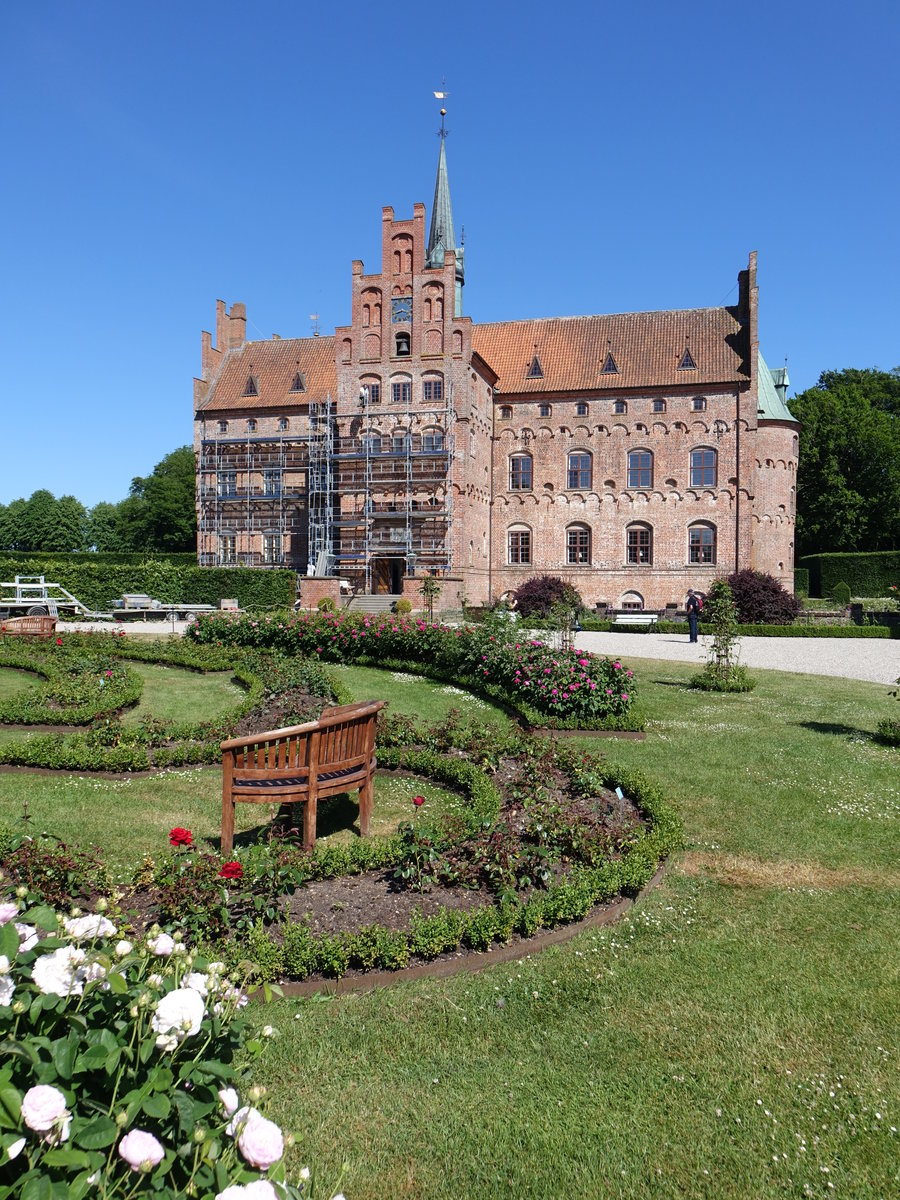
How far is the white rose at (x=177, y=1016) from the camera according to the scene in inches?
71.9

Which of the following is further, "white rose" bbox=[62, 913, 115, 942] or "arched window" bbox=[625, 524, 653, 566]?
"arched window" bbox=[625, 524, 653, 566]

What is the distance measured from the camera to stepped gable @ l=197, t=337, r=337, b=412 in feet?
132

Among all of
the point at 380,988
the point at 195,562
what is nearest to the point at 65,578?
the point at 195,562

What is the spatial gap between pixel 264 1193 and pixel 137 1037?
22.0 inches

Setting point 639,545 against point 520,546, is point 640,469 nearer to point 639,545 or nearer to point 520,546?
point 639,545

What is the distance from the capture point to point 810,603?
3731 cm

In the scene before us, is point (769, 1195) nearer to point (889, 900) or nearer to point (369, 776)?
point (889, 900)

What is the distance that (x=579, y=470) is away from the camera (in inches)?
1499

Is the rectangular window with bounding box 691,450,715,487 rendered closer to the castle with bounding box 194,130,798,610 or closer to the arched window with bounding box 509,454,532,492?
the castle with bounding box 194,130,798,610

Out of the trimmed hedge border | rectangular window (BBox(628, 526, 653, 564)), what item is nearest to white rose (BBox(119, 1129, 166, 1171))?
the trimmed hedge border

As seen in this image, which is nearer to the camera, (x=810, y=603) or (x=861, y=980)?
(x=861, y=980)

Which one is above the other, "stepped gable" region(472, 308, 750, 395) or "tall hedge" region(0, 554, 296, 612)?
"stepped gable" region(472, 308, 750, 395)

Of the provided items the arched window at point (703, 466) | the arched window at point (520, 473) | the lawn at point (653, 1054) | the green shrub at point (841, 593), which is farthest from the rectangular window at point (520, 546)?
the lawn at point (653, 1054)

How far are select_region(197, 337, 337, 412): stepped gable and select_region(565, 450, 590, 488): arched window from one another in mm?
12193
